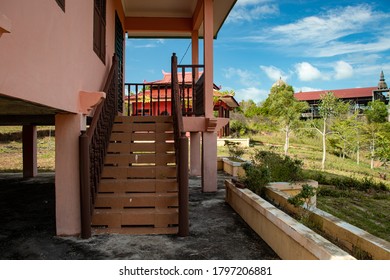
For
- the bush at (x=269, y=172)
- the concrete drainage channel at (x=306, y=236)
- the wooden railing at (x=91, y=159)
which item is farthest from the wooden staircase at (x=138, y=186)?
the bush at (x=269, y=172)

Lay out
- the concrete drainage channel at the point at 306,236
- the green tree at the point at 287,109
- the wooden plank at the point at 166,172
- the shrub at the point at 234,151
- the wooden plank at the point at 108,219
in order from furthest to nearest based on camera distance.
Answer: the green tree at the point at 287,109
the shrub at the point at 234,151
the wooden plank at the point at 166,172
the wooden plank at the point at 108,219
the concrete drainage channel at the point at 306,236

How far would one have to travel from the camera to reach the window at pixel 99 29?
19.0ft

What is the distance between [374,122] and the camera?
2514 centimetres

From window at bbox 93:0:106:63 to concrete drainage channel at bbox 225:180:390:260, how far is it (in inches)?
143

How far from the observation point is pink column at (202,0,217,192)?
7.31m

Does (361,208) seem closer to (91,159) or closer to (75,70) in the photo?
(91,159)

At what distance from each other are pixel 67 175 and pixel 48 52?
1868 millimetres

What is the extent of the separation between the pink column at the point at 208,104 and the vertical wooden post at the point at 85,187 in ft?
11.0

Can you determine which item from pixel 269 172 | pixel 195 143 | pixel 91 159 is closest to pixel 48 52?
pixel 91 159

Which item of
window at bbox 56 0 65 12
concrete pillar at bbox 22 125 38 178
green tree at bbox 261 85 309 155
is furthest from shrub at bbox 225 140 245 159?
green tree at bbox 261 85 309 155

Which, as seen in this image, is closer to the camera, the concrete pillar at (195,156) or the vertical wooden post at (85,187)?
the vertical wooden post at (85,187)

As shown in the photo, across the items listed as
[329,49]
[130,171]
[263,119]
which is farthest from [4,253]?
[263,119]

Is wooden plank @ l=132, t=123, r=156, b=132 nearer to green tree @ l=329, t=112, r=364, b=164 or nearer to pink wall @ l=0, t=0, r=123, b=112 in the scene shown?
pink wall @ l=0, t=0, r=123, b=112

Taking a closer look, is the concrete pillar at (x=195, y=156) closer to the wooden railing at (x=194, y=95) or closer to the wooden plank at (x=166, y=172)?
the wooden railing at (x=194, y=95)
